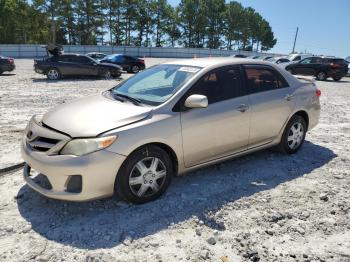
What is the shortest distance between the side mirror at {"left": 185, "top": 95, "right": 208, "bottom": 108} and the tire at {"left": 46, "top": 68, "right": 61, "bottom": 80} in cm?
1479

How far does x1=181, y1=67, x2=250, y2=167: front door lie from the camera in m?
4.41

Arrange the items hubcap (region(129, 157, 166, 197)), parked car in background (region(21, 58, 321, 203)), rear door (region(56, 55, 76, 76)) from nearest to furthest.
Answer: parked car in background (region(21, 58, 321, 203)), hubcap (region(129, 157, 166, 197)), rear door (region(56, 55, 76, 76))

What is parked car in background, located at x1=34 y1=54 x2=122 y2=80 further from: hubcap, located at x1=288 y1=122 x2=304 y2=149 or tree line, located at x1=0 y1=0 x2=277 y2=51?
tree line, located at x1=0 y1=0 x2=277 y2=51

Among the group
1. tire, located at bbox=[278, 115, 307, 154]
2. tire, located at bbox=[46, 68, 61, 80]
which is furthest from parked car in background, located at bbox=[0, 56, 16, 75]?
tire, located at bbox=[278, 115, 307, 154]

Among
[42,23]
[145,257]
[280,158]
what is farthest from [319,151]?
[42,23]

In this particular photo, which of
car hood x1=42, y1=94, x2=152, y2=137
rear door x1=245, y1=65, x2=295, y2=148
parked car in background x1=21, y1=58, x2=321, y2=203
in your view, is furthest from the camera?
rear door x1=245, y1=65, x2=295, y2=148

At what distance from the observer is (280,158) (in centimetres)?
591

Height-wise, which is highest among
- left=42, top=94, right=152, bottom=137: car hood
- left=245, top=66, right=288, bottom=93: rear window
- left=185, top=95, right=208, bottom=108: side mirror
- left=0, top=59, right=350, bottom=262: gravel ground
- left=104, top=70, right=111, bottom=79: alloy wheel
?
left=245, top=66, right=288, bottom=93: rear window

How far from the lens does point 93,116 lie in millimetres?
4094

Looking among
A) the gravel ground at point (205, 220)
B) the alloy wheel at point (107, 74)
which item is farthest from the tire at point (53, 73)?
the gravel ground at point (205, 220)

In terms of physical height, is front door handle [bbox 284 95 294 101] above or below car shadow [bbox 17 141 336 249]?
above

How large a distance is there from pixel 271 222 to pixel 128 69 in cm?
2157

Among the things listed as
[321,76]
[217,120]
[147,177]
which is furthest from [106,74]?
[147,177]

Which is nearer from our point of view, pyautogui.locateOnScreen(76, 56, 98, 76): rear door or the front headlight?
the front headlight
